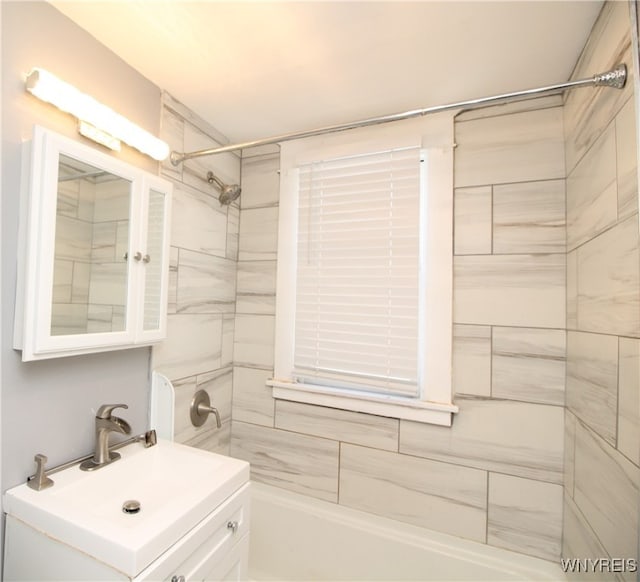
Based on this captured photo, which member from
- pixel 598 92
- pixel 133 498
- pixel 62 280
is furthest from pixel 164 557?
pixel 598 92

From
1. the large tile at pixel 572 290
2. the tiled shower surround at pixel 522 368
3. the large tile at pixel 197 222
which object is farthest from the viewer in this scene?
the large tile at pixel 197 222

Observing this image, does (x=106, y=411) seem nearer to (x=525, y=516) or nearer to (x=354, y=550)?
(x=354, y=550)

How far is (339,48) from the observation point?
1.25 meters

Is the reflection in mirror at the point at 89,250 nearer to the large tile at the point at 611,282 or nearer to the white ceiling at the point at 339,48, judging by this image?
the white ceiling at the point at 339,48

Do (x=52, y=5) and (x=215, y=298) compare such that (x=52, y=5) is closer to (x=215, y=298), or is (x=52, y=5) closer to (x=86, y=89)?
(x=86, y=89)

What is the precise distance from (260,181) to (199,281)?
2.28 ft

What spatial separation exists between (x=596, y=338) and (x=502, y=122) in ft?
3.26

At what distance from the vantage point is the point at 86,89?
121cm

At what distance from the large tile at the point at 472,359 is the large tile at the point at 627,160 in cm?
71

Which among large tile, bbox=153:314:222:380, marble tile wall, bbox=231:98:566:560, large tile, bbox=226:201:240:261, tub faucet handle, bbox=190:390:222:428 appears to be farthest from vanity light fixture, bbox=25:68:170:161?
marble tile wall, bbox=231:98:566:560

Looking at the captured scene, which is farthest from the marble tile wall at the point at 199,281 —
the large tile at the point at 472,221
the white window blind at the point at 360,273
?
the large tile at the point at 472,221

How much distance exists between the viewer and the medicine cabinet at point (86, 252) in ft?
3.21

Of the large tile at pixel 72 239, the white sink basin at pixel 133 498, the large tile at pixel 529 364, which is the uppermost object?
the large tile at pixel 72 239

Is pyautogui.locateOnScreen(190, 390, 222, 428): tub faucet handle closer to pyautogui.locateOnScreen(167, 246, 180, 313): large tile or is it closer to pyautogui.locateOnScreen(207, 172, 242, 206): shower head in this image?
pyautogui.locateOnScreen(167, 246, 180, 313): large tile
